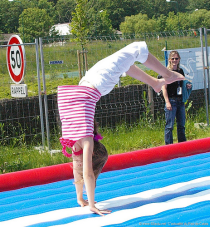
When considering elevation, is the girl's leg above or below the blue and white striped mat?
above

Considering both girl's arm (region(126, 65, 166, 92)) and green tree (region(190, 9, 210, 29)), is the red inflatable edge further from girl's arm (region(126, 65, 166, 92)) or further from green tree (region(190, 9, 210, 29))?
green tree (region(190, 9, 210, 29))

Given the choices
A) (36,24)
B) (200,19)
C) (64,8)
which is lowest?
(36,24)

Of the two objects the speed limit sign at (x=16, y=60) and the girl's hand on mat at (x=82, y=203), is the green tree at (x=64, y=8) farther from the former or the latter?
the girl's hand on mat at (x=82, y=203)

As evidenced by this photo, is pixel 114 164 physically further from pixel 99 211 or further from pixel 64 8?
pixel 64 8

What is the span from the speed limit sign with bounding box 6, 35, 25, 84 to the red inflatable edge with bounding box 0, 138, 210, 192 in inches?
66.9

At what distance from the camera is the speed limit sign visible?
5.65 m

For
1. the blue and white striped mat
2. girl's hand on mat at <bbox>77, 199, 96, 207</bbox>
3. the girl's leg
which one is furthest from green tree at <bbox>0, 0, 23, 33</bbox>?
the girl's leg

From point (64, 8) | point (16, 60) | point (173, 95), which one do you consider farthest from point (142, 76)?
point (64, 8)

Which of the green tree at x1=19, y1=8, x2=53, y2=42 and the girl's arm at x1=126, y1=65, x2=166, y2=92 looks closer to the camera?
the girl's arm at x1=126, y1=65, x2=166, y2=92

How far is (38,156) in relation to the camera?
18.8ft

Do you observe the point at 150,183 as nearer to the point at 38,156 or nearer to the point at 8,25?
the point at 38,156

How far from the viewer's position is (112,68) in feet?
11.3

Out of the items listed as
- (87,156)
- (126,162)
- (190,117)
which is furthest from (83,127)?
(190,117)

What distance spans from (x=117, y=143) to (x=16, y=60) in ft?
7.17
